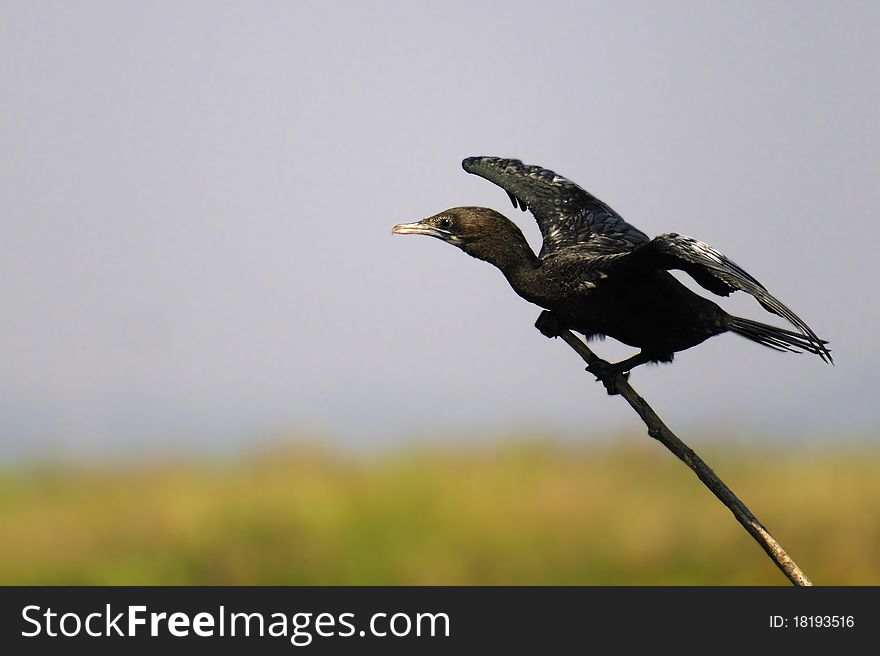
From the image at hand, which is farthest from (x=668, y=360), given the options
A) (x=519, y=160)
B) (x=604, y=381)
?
(x=519, y=160)

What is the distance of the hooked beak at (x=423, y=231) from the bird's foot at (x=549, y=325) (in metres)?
0.93

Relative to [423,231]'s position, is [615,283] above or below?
below

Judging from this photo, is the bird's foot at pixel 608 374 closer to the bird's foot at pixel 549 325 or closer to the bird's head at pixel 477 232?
the bird's foot at pixel 549 325

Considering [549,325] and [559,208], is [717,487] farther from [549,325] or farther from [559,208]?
[559,208]

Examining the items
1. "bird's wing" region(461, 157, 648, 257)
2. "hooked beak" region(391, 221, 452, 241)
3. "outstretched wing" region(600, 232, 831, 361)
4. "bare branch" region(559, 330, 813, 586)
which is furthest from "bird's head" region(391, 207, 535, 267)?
"bare branch" region(559, 330, 813, 586)

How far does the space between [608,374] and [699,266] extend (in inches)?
43.2

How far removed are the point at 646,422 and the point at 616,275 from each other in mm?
1082

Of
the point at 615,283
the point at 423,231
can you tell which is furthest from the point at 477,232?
the point at 615,283

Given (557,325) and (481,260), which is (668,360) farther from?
(481,260)

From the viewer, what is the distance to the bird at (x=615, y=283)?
302 inches

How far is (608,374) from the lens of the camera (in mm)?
8156

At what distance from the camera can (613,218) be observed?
9.51m

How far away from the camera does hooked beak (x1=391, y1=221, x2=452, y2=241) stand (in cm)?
873

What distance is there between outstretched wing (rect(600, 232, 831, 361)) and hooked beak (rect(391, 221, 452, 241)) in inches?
54.5
